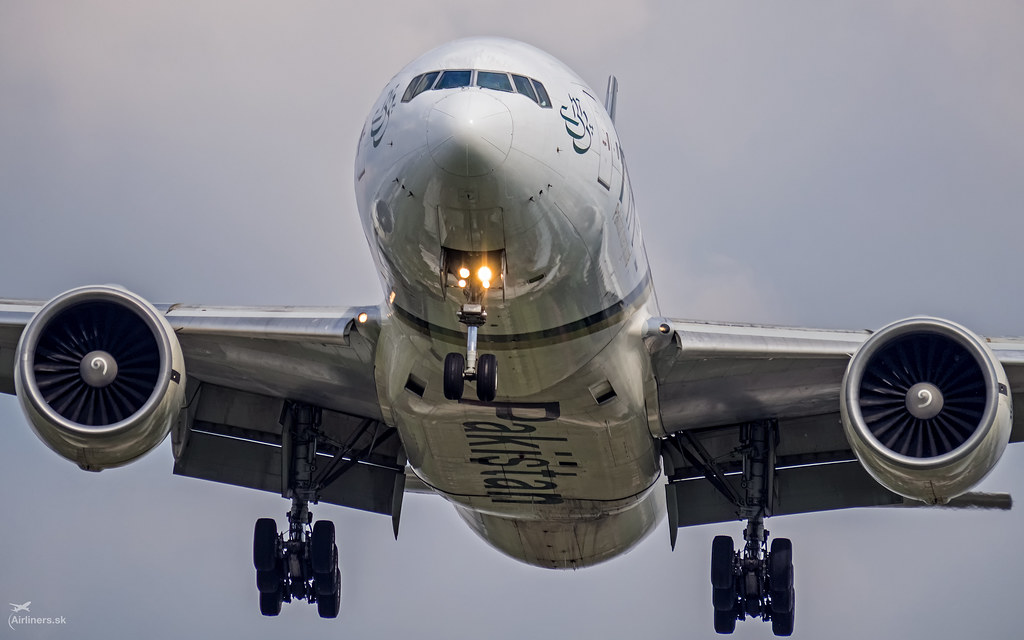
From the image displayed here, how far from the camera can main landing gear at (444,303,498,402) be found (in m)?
19.0

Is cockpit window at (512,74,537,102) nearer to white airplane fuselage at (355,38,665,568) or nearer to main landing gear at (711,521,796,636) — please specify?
white airplane fuselage at (355,38,665,568)

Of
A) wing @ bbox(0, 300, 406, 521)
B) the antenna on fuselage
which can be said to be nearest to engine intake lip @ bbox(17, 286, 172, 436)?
wing @ bbox(0, 300, 406, 521)

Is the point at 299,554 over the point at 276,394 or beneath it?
beneath

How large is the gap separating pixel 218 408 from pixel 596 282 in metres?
8.10

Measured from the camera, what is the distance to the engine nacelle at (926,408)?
2023 cm

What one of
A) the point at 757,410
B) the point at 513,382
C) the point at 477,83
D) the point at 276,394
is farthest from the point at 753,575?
the point at 477,83

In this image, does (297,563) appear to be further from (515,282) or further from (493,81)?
(493,81)

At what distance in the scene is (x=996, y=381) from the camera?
20.3m

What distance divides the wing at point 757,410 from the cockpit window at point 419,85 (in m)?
4.95

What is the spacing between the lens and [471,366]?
62.3 ft

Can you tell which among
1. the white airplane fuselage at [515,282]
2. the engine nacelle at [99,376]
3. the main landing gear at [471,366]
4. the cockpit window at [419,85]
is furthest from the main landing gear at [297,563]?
the cockpit window at [419,85]

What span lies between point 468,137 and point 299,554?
10.6 metres

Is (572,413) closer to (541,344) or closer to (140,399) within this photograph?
(541,344)

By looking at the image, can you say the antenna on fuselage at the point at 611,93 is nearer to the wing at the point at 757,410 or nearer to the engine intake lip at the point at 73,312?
the wing at the point at 757,410
